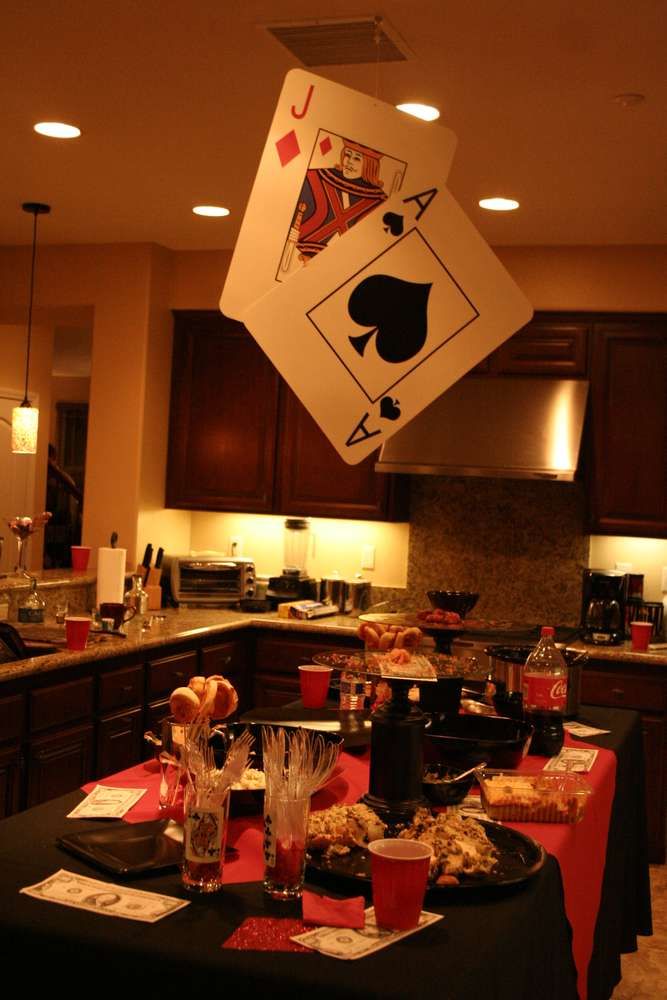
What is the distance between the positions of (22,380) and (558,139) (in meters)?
5.05

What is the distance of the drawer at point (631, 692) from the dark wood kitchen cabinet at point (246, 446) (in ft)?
4.66

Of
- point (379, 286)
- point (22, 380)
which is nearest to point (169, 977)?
point (379, 286)

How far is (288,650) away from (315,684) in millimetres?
2441

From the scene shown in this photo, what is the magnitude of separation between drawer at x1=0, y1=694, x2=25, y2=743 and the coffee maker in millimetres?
2510

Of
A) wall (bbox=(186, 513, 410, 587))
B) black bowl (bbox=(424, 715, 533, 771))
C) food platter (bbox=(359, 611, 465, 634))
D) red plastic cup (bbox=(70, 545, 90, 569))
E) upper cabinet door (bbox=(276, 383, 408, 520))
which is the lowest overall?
black bowl (bbox=(424, 715, 533, 771))

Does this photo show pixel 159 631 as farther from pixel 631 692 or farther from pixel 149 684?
pixel 631 692

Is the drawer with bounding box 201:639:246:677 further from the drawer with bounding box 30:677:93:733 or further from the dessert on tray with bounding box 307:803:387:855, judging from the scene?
the dessert on tray with bounding box 307:803:387:855

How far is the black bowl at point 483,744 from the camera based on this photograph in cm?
246

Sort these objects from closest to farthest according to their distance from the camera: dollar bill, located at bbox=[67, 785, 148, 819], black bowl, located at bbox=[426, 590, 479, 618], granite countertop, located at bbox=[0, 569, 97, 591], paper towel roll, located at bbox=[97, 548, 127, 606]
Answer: dollar bill, located at bbox=[67, 785, 148, 819]
black bowl, located at bbox=[426, 590, 479, 618]
granite countertop, located at bbox=[0, 569, 97, 591]
paper towel roll, located at bbox=[97, 548, 127, 606]

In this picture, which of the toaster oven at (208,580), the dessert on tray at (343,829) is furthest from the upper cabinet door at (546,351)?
the dessert on tray at (343,829)

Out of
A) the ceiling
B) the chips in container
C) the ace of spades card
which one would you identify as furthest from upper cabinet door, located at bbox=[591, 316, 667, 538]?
the chips in container

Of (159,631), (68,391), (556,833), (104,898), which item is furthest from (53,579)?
(68,391)

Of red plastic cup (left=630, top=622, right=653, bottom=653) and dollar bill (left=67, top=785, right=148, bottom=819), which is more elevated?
red plastic cup (left=630, top=622, right=653, bottom=653)

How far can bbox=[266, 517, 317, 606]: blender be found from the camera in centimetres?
574
